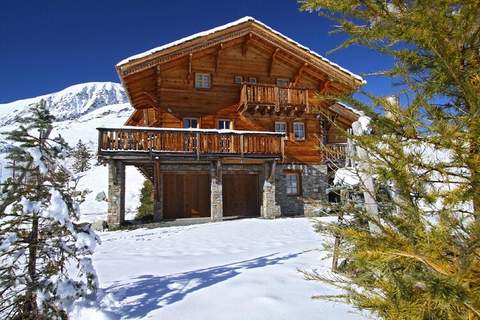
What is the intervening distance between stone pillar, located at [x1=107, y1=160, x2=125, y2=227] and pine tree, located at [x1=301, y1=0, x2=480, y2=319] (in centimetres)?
1299

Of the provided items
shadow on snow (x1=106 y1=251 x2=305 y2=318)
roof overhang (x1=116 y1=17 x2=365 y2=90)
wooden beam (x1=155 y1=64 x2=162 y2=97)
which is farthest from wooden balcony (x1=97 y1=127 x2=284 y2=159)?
shadow on snow (x1=106 y1=251 x2=305 y2=318)


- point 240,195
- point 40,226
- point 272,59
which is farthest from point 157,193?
point 40,226

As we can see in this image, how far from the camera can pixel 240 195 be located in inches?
736

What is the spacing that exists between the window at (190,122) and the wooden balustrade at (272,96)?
253cm

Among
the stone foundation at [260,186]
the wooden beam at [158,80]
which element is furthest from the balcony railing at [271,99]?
the wooden beam at [158,80]

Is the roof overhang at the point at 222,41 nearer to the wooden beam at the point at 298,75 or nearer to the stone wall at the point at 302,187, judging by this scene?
the wooden beam at the point at 298,75

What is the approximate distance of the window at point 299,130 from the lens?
61.2 ft

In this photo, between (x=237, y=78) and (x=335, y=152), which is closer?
(x=335, y=152)

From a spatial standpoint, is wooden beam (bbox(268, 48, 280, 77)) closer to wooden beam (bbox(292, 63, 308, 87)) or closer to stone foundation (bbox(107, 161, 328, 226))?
wooden beam (bbox(292, 63, 308, 87))

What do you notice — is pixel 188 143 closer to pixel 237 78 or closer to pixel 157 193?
pixel 157 193

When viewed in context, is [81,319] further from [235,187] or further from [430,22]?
[235,187]

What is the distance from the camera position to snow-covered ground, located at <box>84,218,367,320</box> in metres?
3.97

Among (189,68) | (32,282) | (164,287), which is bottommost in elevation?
(164,287)

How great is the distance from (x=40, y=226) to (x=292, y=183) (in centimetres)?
1517
